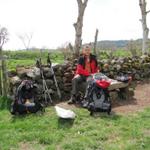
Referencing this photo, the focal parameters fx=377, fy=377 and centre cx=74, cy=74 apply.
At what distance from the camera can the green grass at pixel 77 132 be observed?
6.21 metres

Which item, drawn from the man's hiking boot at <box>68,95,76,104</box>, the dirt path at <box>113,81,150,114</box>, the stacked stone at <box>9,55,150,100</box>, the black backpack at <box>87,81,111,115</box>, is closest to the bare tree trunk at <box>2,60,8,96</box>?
the stacked stone at <box>9,55,150,100</box>

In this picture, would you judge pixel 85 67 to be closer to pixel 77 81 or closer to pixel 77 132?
pixel 77 81

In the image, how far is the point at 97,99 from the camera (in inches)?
327

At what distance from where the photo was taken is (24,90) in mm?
8648

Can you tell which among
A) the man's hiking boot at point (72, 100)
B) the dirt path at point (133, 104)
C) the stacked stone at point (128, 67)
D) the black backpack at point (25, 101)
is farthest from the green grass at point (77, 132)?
the stacked stone at point (128, 67)

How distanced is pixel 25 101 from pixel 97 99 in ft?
5.32

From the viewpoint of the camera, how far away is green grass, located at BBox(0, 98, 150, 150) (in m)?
6.21

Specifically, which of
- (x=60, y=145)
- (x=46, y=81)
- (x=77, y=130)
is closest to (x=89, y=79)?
(x=46, y=81)

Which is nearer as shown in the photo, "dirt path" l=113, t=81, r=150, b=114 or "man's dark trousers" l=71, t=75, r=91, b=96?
"dirt path" l=113, t=81, r=150, b=114

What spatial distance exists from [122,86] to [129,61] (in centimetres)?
263

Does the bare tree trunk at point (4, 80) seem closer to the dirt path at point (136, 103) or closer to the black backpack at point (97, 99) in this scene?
the black backpack at point (97, 99)

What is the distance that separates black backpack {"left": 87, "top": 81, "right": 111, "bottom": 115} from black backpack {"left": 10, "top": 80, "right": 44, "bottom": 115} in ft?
3.75

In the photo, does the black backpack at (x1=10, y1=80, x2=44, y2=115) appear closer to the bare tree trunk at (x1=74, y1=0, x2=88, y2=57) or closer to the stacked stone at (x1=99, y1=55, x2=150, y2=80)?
the stacked stone at (x1=99, y1=55, x2=150, y2=80)

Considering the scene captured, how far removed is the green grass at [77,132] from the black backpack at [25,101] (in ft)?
0.64
